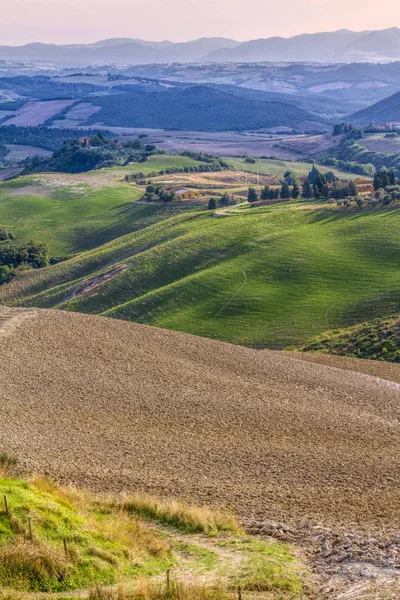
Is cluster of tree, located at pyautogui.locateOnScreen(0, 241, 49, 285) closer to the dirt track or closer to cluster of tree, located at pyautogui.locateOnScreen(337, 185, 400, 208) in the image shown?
cluster of tree, located at pyautogui.locateOnScreen(337, 185, 400, 208)

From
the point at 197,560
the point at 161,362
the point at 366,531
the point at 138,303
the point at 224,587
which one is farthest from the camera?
the point at 138,303

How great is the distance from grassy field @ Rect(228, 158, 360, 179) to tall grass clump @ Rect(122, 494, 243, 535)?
15113 cm

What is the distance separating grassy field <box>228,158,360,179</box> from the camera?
178 meters

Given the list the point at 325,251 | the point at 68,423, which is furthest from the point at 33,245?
the point at 68,423

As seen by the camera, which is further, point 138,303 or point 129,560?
point 138,303

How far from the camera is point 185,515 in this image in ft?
78.5

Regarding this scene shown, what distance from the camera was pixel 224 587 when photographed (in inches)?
754

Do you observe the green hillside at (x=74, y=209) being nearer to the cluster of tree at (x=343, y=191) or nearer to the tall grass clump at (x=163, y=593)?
the cluster of tree at (x=343, y=191)

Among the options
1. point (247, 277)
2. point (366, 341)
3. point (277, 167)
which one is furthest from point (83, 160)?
point (366, 341)

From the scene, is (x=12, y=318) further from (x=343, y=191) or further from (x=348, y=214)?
(x=343, y=191)

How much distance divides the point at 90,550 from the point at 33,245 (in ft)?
303

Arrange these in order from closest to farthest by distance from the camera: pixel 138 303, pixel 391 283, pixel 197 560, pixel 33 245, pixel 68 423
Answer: pixel 197 560
pixel 68 423
pixel 391 283
pixel 138 303
pixel 33 245

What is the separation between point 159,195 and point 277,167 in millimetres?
64302

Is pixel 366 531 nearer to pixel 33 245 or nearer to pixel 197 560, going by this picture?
pixel 197 560
